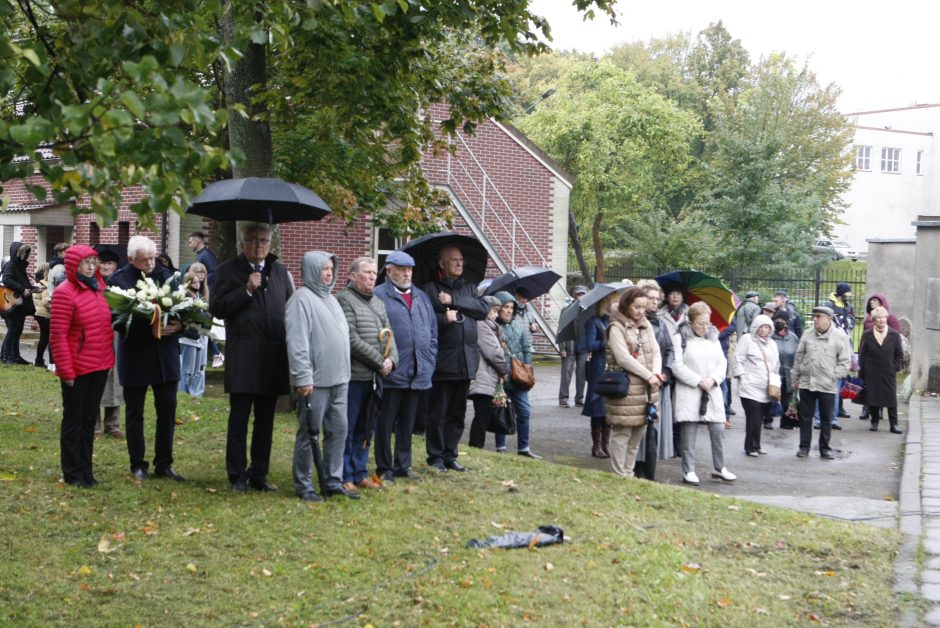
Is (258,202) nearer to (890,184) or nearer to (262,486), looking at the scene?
(262,486)

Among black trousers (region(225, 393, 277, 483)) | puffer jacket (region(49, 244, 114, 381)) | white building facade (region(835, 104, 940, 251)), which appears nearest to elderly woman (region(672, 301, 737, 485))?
black trousers (region(225, 393, 277, 483))

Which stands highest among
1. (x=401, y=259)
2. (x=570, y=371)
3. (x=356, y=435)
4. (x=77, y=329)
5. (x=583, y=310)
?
(x=401, y=259)

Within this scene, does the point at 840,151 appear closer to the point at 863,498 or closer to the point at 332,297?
the point at 863,498

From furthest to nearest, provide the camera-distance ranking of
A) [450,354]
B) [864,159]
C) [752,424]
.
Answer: [864,159] < [752,424] < [450,354]

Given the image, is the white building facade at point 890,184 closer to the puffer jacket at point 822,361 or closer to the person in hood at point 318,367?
the puffer jacket at point 822,361

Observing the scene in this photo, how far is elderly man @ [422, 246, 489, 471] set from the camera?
1040cm

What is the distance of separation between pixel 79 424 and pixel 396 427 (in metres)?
2.68

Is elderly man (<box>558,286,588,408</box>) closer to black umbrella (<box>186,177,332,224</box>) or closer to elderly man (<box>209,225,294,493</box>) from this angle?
black umbrella (<box>186,177,332,224</box>)

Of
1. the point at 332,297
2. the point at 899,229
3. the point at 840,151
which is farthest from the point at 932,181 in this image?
the point at 332,297

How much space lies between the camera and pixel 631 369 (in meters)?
10.9

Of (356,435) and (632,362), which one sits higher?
(632,362)

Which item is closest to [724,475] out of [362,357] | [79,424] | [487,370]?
[487,370]

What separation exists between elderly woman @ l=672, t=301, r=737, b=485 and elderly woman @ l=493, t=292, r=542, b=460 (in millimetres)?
1789

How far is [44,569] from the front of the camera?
6.80 metres
